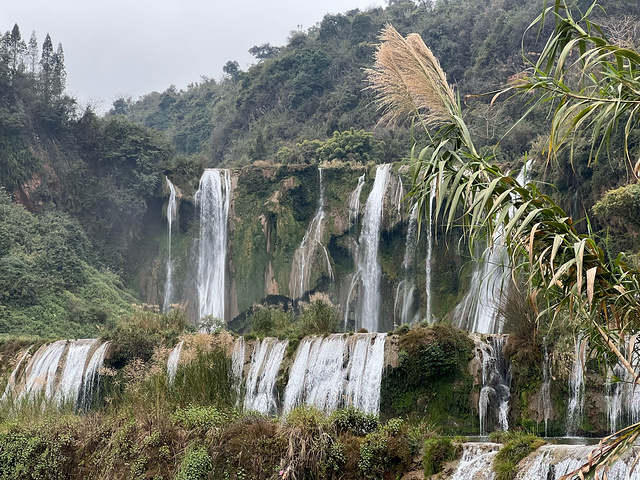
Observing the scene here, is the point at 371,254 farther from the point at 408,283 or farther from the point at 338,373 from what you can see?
the point at 338,373

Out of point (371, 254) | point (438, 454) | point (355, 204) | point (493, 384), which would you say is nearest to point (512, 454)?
point (438, 454)

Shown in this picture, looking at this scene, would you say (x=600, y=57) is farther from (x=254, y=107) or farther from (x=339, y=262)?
(x=254, y=107)

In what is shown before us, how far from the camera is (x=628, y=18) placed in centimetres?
2875

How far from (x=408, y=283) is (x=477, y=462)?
17549mm

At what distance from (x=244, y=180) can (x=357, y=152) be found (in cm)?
491

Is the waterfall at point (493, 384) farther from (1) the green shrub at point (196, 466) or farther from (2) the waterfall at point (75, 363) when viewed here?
(2) the waterfall at point (75, 363)

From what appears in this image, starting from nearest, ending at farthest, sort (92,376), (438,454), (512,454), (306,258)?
(512,454) < (438,454) < (92,376) < (306,258)

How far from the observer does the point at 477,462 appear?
7262 millimetres

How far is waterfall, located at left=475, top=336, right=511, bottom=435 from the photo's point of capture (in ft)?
41.5

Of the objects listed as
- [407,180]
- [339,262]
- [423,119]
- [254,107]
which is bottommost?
[423,119]

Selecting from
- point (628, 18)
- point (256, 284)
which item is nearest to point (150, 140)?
point (256, 284)

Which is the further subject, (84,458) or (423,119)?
(84,458)

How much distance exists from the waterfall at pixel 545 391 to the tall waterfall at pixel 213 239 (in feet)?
58.0

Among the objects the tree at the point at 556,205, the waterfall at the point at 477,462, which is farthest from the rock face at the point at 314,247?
the tree at the point at 556,205
